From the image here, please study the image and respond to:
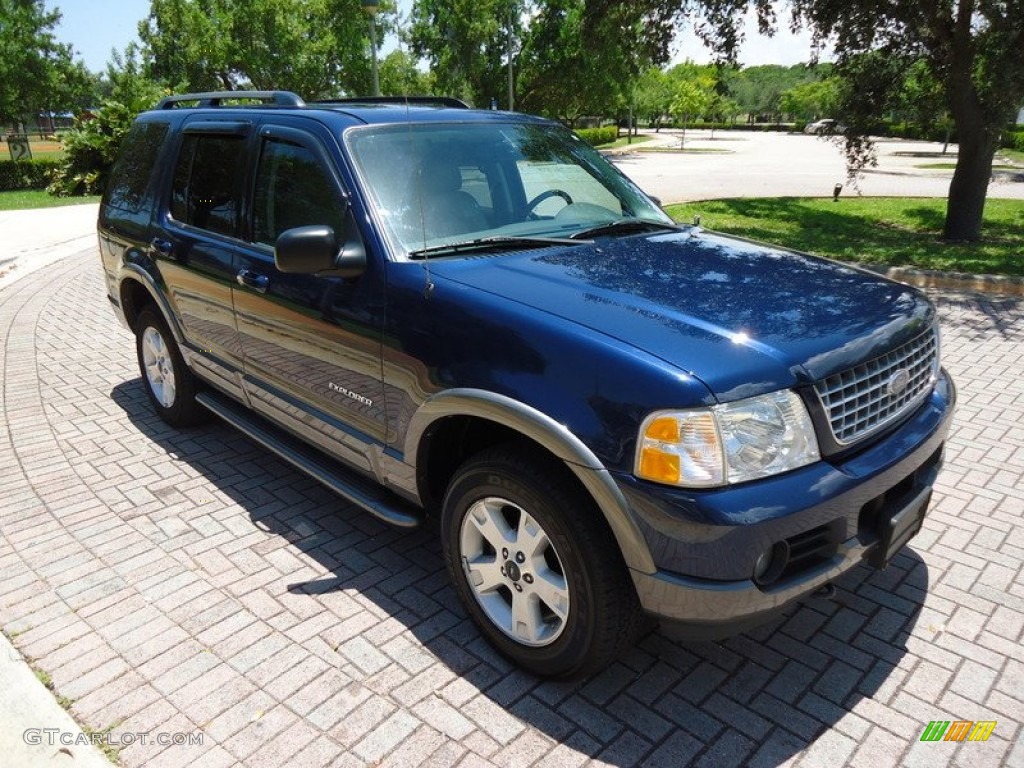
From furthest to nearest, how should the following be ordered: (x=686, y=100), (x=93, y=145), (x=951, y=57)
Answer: (x=686, y=100) → (x=93, y=145) → (x=951, y=57)

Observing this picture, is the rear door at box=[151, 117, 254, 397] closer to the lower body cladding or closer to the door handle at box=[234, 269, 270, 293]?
the door handle at box=[234, 269, 270, 293]

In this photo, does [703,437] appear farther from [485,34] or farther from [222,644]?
[485,34]

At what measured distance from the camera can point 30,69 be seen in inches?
1289

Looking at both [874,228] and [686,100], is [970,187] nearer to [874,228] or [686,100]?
[874,228]

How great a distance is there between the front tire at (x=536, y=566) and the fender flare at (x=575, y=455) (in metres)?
0.09

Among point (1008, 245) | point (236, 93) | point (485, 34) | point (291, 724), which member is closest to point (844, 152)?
point (1008, 245)

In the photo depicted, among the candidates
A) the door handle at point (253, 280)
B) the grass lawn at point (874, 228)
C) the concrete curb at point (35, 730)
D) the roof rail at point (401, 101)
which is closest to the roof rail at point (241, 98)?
the roof rail at point (401, 101)

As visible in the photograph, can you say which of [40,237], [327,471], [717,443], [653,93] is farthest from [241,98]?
[653,93]

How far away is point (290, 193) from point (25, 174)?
28.1 m

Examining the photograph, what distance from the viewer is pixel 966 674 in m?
2.85

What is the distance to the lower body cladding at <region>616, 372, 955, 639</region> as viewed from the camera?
7.30 feet

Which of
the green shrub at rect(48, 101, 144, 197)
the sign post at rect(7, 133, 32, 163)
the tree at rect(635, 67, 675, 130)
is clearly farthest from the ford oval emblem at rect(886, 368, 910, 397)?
the tree at rect(635, 67, 675, 130)

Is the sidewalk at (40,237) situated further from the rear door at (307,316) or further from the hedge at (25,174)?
the rear door at (307,316)

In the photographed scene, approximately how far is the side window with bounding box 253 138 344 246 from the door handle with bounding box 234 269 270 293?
0.17 m
